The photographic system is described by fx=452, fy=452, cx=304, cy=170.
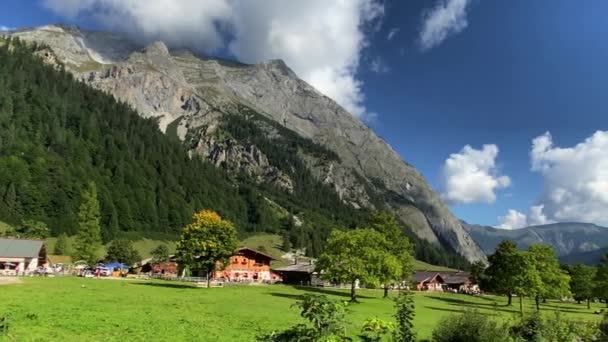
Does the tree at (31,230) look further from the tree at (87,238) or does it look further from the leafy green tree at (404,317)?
the leafy green tree at (404,317)

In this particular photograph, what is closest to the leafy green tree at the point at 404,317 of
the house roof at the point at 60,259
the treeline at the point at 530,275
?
the treeline at the point at 530,275

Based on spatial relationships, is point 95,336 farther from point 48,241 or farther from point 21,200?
point 21,200

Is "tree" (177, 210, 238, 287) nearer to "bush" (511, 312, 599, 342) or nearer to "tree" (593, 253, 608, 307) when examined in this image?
"bush" (511, 312, 599, 342)

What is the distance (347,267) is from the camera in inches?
2571

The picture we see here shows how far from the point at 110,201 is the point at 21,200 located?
32.1 m

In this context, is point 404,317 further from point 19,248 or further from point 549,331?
point 19,248

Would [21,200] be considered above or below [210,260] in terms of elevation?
above

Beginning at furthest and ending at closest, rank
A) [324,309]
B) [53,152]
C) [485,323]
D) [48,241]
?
1. [53,152]
2. [48,241]
3. [485,323]
4. [324,309]

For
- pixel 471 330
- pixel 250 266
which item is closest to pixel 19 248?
pixel 250 266

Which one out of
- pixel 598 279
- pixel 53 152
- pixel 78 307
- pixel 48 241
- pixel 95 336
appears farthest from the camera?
pixel 53 152

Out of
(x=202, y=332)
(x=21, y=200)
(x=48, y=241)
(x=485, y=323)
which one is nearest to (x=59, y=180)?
(x=21, y=200)

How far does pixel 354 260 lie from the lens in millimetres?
65875

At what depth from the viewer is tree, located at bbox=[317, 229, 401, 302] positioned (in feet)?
214

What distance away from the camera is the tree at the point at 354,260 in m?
65.2
